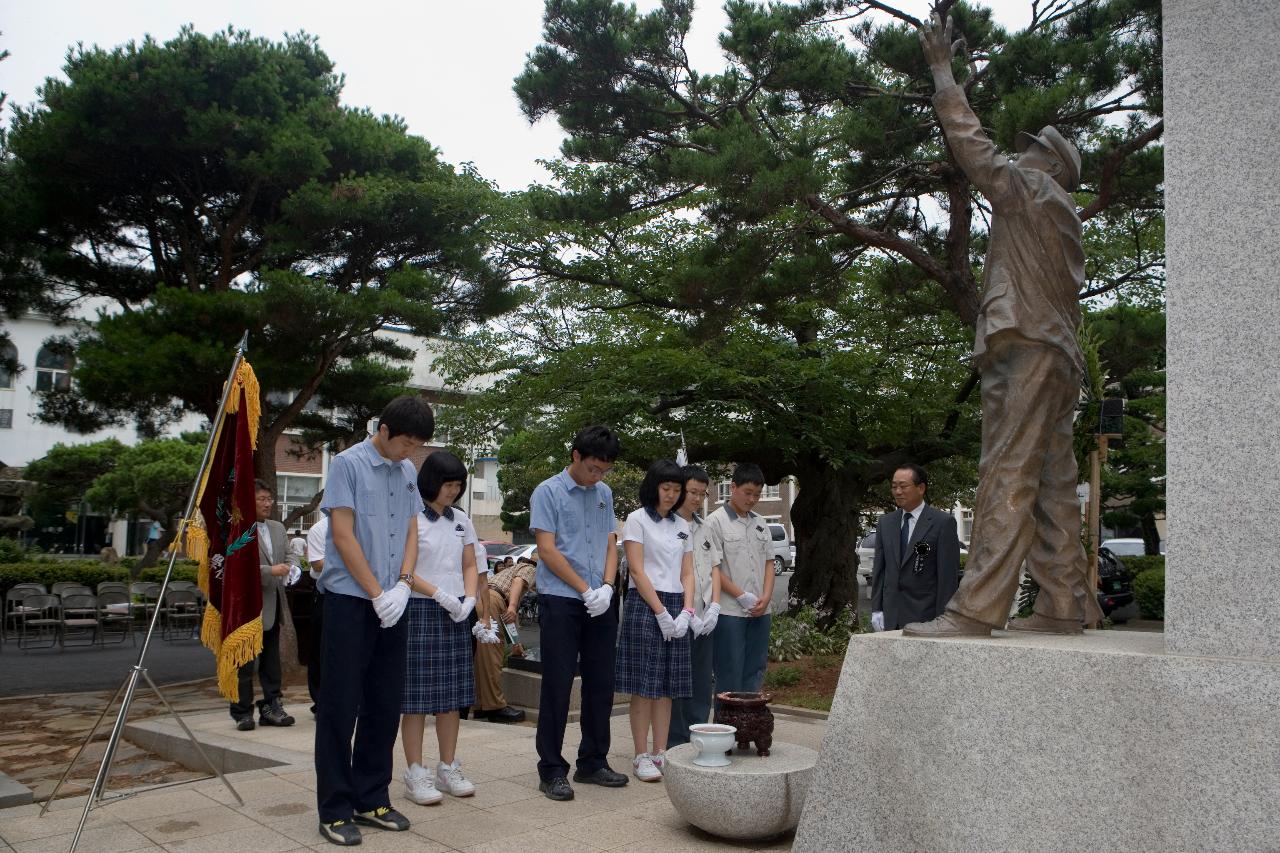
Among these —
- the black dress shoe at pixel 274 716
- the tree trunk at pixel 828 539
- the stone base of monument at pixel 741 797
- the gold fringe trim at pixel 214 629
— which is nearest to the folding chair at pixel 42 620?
the black dress shoe at pixel 274 716

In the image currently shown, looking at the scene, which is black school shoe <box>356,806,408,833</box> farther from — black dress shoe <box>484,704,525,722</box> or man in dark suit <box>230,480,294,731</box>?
black dress shoe <box>484,704,525,722</box>

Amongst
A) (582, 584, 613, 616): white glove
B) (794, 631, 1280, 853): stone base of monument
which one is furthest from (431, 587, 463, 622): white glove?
(794, 631, 1280, 853): stone base of monument

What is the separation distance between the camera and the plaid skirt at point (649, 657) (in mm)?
5738

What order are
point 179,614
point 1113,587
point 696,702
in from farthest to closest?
point 179,614 < point 1113,587 < point 696,702

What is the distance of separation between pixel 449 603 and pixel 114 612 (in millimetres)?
13150

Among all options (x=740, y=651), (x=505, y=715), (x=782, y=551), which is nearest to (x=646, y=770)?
(x=740, y=651)

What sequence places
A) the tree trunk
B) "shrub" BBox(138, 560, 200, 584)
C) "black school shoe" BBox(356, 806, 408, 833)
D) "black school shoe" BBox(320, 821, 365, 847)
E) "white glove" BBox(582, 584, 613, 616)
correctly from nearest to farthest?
"black school shoe" BBox(320, 821, 365, 847) < "black school shoe" BBox(356, 806, 408, 833) < "white glove" BBox(582, 584, 613, 616) < the tree trunk < "shrub" BBox(138, 560, 200, 584)

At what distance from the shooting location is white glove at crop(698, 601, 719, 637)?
5957 millimetres

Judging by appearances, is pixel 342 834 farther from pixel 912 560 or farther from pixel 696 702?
pixel 912 560

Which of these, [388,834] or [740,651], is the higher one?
[740,651]

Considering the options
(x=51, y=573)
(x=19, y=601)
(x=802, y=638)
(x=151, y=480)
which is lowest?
(x=19, y=601)

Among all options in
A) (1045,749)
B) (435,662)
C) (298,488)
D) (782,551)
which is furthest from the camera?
(298,488)

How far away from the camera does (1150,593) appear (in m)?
15.8

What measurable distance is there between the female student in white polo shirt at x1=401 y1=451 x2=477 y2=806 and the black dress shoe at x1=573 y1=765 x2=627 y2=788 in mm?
673
